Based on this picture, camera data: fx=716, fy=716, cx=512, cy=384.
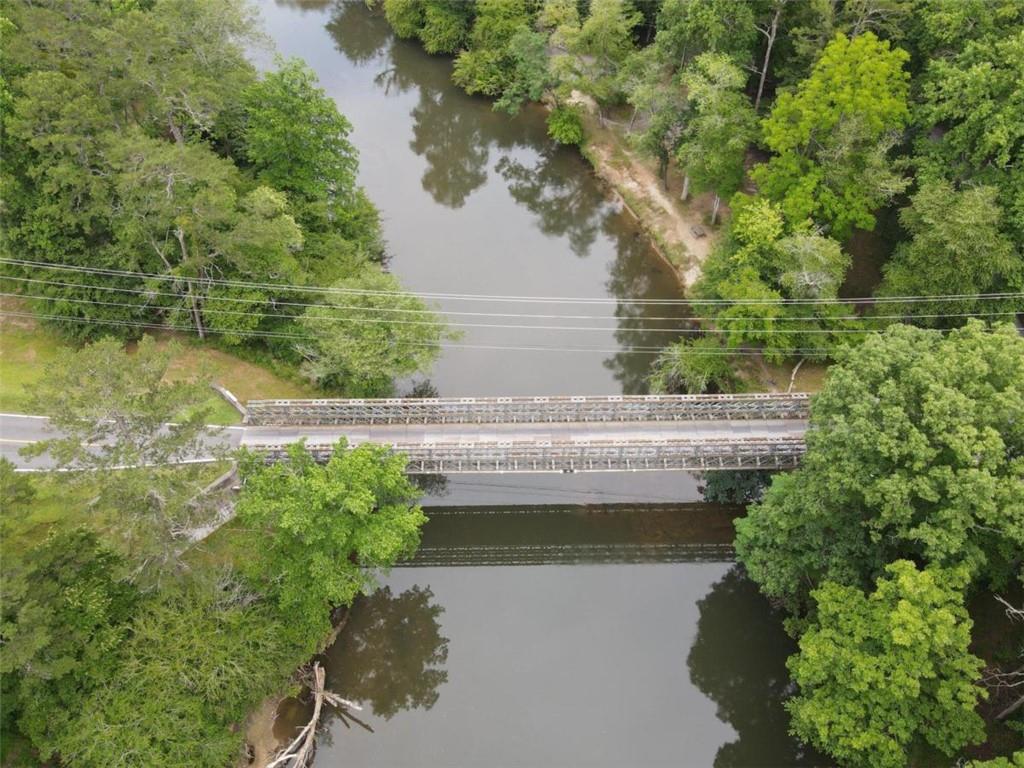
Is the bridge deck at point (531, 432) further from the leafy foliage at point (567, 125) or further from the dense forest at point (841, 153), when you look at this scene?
the leafy foliage at point (567, 125)

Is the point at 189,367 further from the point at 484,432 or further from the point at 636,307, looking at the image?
the point at 636,307

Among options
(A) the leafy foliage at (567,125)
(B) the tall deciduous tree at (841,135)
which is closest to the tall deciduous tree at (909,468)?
(B) the tall deciduous tree at (841,135)

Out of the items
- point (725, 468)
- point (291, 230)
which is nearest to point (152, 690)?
point (291, 230)

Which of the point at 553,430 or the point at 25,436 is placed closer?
the point at 25,436

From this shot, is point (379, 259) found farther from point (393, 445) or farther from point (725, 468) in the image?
point (725, 468)

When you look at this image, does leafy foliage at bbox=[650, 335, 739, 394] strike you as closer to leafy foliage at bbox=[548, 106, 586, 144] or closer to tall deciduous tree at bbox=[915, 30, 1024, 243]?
tall deciduous tree at bbox=[915, 30, 1024, 243]

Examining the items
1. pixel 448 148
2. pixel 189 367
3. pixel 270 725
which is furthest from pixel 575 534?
pixel 448 148

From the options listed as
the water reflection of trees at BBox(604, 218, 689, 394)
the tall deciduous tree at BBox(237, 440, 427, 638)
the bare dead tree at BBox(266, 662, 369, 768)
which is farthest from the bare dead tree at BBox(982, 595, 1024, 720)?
the bare dead tree at BBox(266, 662, 369, 768)
